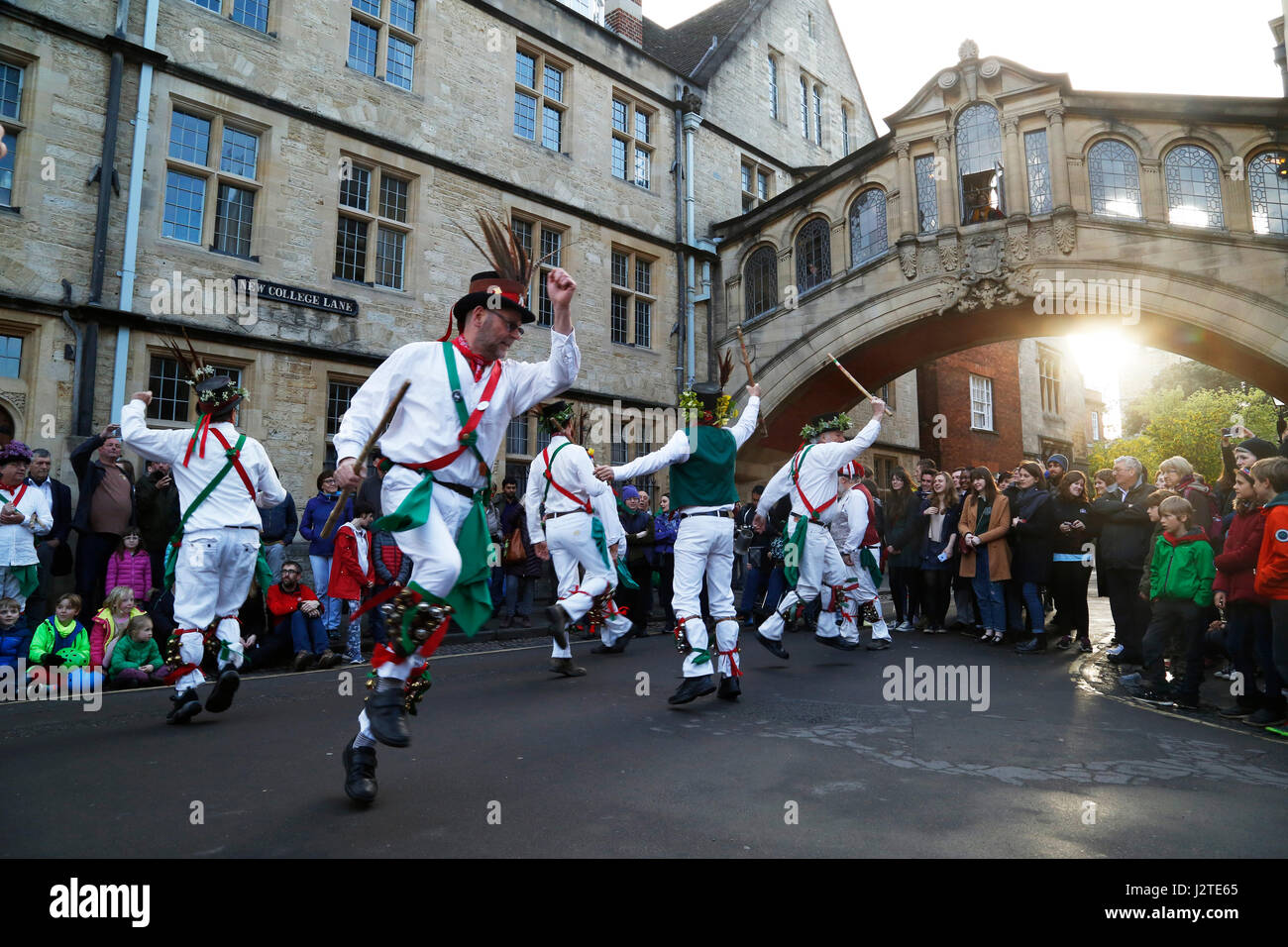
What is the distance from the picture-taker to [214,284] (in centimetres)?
1192

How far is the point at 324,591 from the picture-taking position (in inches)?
381

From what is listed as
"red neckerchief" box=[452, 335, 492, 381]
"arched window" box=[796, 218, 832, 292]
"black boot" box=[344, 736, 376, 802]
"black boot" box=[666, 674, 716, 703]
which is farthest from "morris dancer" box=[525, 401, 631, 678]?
"arched window" box=[796, 218, 832, 292]

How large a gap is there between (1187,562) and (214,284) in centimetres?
1261

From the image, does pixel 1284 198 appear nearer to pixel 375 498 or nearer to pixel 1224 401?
pixel 375 498

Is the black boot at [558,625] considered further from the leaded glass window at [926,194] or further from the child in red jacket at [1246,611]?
the leaded glass window at [926,194]

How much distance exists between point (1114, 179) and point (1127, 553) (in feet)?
34.3

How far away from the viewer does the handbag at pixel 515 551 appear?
447 inches

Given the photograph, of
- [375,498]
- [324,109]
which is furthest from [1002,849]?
[324,109]

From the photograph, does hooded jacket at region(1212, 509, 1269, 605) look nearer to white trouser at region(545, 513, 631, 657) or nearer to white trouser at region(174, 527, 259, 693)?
white trouser at region(545, 513, 631, 657)

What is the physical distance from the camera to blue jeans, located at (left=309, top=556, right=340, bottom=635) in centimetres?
941

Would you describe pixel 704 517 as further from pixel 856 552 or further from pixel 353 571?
pixel 353 571

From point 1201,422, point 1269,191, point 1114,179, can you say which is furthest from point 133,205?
point 1201,422
